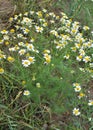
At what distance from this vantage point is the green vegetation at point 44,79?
94.4 inches

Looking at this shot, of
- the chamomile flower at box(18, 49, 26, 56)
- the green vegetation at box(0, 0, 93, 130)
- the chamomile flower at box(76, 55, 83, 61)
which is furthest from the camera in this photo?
the chamomile flower at box(76, 55, 83, 61)

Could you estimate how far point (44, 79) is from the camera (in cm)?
239

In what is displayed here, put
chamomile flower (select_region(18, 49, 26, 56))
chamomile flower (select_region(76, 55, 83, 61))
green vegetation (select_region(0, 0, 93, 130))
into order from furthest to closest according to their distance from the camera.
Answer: chamomile flower (select_region(76, 55, 83, 61)) < chamomile flower (select_region(18, 49, 26, 56)) < green vegetation (select_region(0, 0, 93, 130))

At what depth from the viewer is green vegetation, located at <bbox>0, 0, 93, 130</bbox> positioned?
2.40 m

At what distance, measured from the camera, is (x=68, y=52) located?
8.96 feet

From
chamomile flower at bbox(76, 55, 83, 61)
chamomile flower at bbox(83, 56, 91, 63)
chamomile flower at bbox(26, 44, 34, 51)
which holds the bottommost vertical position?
chamomile flower at bbox(83, 56, 91, 63)

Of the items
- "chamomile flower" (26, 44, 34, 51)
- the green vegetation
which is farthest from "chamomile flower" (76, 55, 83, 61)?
"chamomile flower" (26, 44, 34, 51)

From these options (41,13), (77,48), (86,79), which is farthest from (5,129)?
(41,13)

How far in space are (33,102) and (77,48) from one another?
2.09 ft

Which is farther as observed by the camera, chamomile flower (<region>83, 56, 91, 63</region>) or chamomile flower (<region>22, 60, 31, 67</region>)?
chamomile flower (<region>83, 56, 91, 63</region>)

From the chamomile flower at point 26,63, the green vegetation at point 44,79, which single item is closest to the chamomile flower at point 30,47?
the green vegetation at point 44,79

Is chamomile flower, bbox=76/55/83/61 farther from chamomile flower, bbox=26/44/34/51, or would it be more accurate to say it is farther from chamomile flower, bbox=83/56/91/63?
chamomile flower, bbox=26/44/34/51

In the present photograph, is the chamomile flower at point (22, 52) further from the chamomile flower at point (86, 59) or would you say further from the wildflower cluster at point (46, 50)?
the chamomile flower at point (86, 59)

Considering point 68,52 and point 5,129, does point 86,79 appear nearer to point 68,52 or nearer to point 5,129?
point 68,52
